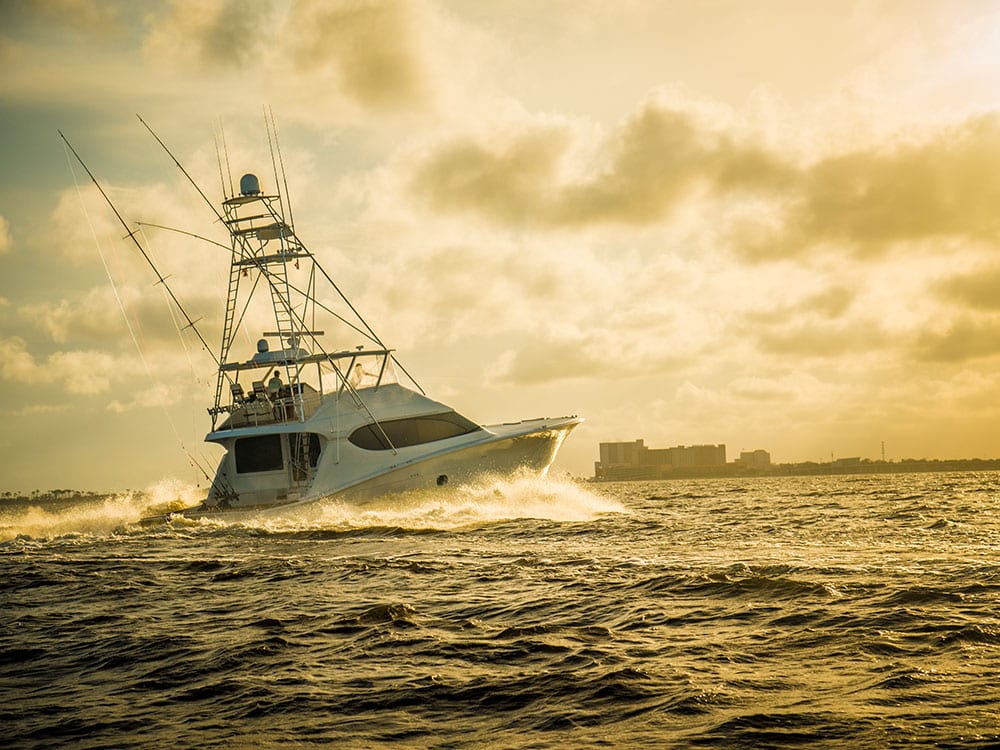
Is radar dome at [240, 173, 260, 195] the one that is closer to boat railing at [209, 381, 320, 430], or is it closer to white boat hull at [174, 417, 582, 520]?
boat railing at [209, 381, 320, 430]

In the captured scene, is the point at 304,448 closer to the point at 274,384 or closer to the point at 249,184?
the point at 274,384

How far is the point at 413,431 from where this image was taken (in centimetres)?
2714

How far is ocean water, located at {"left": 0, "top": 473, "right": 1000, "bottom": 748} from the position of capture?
6430 mm

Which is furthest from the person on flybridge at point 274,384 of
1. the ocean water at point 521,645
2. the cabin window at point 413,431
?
the ocean water at point 521,645

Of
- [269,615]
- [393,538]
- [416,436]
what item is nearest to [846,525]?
[393,538]

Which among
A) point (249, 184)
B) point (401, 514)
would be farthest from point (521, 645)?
point (249, 184)

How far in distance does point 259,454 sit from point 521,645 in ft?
65.2

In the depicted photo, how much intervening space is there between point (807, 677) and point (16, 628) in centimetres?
966

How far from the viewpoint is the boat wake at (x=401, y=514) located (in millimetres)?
24125

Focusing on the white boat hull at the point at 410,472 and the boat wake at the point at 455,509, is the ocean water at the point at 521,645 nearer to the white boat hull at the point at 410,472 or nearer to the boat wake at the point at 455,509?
the boat wake at the point at 455,509

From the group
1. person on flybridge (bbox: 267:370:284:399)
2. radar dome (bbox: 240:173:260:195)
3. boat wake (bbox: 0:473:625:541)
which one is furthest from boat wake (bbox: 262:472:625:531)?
radar dome (bbox: 240:173:260:195)

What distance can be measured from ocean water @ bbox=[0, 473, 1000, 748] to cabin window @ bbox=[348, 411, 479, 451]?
781cm

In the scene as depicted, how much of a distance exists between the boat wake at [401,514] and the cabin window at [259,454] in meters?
2.86

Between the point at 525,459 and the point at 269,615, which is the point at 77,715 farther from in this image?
the point at 525,459
